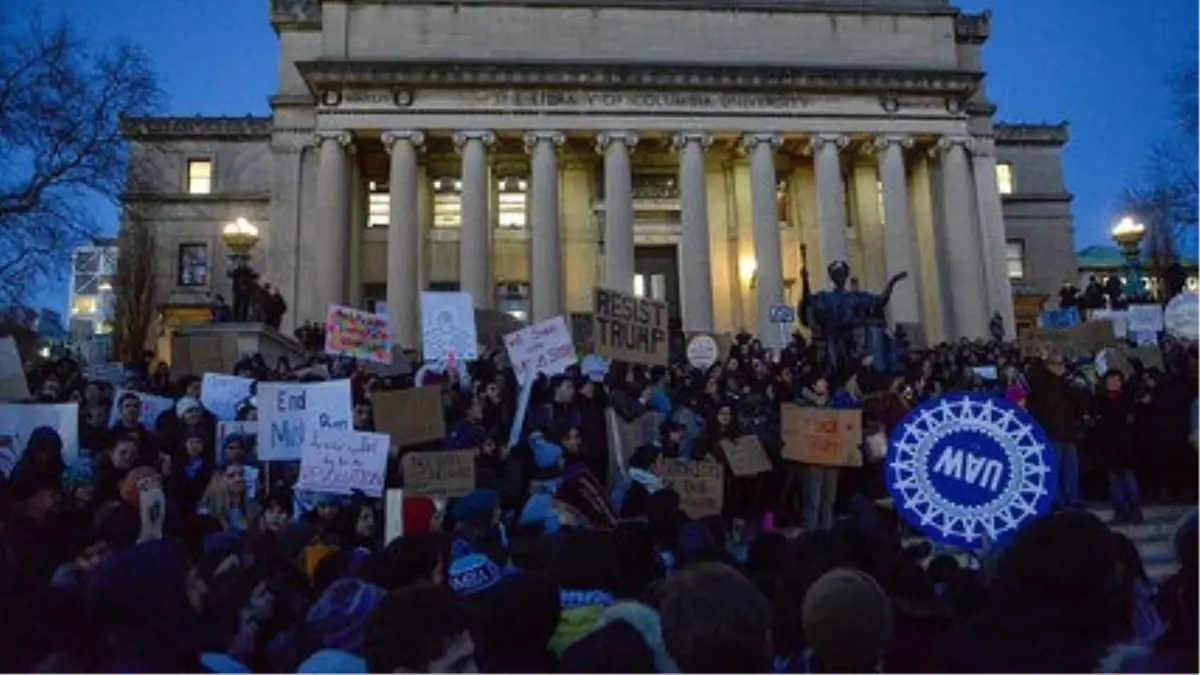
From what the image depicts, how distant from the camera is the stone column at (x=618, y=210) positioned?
35.4 meters

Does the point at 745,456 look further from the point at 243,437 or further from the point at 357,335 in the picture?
the point at 357,335

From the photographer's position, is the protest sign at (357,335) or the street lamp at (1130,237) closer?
the protest sign at (357,335)

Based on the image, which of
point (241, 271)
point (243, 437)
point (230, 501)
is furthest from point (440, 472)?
point (241, 271)

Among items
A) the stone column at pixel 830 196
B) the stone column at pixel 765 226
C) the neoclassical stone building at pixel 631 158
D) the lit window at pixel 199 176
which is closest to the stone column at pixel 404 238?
the neoclassical stone building at pixel 631 158

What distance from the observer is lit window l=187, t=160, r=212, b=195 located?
150 ft

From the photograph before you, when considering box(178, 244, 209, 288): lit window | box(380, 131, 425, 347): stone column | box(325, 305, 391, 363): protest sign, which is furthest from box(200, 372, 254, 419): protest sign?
box(178, 244, 209, 288): lit window

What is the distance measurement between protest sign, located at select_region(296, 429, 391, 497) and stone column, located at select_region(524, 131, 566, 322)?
24.7 metres

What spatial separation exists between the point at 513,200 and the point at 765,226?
986cm

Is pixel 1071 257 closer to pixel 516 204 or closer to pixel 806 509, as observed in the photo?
pixel 516 204

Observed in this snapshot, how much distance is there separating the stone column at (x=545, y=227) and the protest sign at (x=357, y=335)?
16.9 meters

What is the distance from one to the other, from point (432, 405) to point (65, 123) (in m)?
19.7

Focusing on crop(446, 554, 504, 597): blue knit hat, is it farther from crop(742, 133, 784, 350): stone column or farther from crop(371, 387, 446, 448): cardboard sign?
crop(742, 133, 784, 350): stone column

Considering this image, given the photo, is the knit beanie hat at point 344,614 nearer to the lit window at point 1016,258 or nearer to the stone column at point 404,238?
the stone column at point 404,238

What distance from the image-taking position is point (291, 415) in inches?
451
